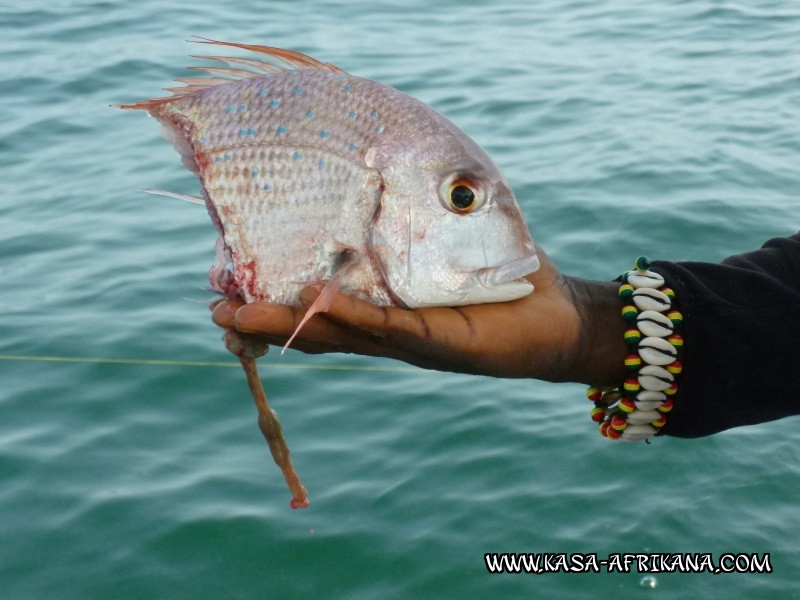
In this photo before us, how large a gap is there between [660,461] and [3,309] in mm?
3753

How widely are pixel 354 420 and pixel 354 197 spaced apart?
292 centimetres

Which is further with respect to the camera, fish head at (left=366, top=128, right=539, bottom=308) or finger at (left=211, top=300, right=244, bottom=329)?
finger at (left=211, top=300, right=244, bottom=329)

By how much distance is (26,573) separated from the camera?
4500 mm

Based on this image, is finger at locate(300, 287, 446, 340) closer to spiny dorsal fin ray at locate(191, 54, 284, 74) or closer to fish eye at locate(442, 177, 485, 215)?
fish eye at locate(442, 177, 485, 215)

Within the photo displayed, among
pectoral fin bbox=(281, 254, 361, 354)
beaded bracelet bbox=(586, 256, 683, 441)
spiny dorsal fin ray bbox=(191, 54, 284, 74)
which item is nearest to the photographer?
pectoral fin bbox=(281, 254, 361, 354)

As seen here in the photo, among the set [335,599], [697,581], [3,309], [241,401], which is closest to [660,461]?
[697,581]

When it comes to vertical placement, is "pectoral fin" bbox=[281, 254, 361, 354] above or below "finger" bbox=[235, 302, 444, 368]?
above

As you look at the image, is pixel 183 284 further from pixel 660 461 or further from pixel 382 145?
pixel 382 145

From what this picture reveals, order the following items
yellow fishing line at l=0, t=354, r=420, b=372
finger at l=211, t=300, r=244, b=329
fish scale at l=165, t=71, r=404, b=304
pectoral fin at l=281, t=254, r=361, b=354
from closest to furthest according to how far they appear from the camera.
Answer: pectoral fin at l=281, t=254, r=361, b=354, fish scale at l=165, t=71, r=404, b=304, finger at l=211, t=300, r=244, b=329, yellow fishing line at l=0, t=354, r=420, b=372

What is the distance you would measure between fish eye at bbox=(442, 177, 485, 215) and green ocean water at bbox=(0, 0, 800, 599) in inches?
90.6

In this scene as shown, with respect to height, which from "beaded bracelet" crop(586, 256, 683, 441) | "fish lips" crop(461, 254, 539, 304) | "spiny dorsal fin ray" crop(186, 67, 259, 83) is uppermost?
"spiny dorsal fin ray" crop(186, 67, 259, 83)

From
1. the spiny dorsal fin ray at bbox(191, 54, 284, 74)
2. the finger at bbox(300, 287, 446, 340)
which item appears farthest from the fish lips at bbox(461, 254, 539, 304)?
the spiny dorsal fin ray at bbox(191, 54, 284, 74)

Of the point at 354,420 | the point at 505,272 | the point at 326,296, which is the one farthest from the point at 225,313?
the point at 354,420

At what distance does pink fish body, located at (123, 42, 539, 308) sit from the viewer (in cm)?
250
